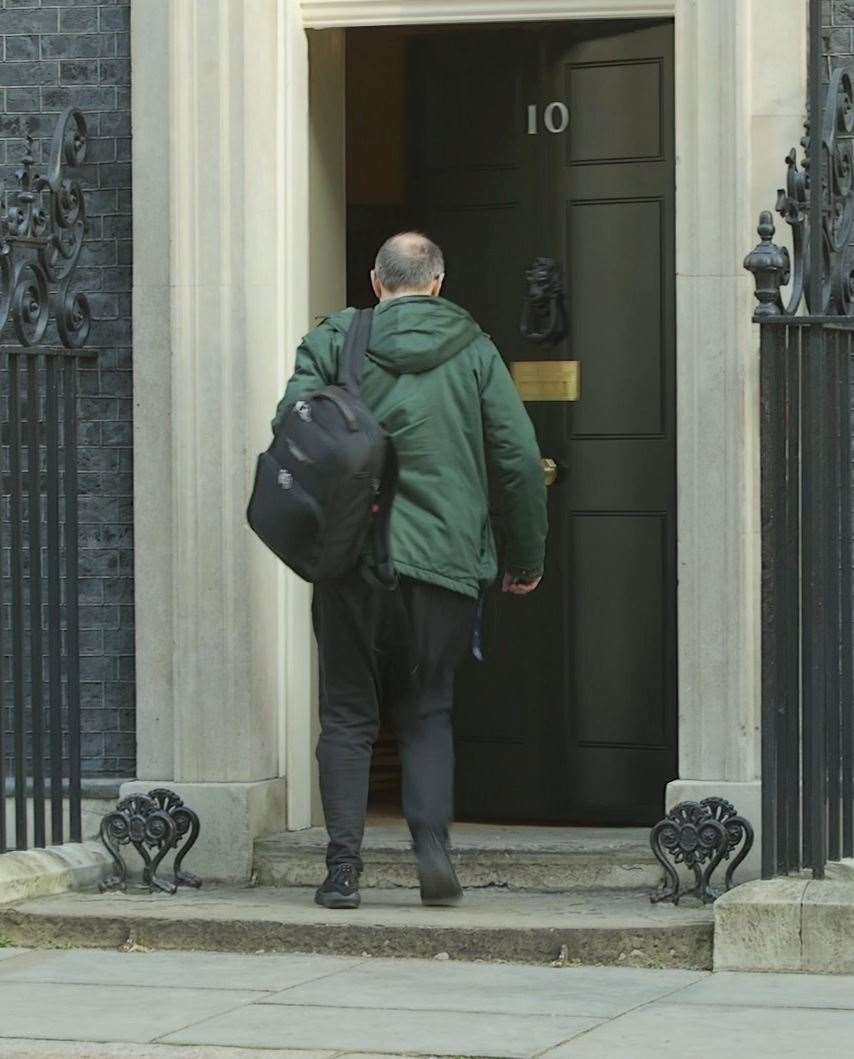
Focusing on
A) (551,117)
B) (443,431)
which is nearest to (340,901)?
(443,431)

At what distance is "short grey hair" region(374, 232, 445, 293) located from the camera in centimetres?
720

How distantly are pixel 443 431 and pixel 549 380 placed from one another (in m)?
1.32

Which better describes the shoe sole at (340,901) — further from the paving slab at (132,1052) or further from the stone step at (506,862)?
the paving slab at (132,1052)

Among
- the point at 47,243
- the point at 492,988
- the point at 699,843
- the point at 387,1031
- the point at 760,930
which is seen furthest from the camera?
the point at 47,243

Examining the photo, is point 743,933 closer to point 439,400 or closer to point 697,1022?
point 697,1022

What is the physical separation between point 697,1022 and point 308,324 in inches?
122

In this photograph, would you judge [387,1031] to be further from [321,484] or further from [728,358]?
[728,358]

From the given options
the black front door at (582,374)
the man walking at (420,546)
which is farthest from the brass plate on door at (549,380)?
the man walking at (420,546)

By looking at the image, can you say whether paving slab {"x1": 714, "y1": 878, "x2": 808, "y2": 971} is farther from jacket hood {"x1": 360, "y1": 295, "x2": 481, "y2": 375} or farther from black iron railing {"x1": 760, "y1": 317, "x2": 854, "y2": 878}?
jacket hood {"x1": 360, "y1": 295, "x2": 481, "y2": 375}

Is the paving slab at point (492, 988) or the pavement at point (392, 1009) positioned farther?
the paving slab at point (492, 988)

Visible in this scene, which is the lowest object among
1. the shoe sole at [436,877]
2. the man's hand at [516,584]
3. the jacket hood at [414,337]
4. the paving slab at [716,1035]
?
the paving slab at [716,1035]

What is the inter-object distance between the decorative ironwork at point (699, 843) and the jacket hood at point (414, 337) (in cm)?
147

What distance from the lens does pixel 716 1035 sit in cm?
580

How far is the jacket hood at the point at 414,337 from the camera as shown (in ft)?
23.2
